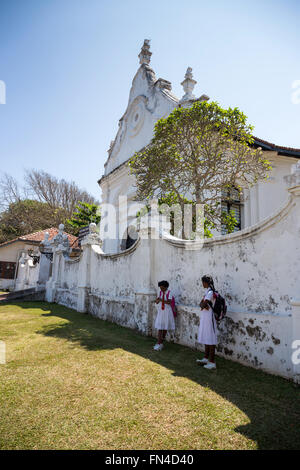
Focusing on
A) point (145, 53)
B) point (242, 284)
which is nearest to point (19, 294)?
point (242, 284)

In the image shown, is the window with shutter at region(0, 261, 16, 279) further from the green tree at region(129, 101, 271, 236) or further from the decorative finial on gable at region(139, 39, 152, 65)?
the green tree at region(129, 101, 271, 236)

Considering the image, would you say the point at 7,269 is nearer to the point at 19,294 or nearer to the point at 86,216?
the point at 86,216

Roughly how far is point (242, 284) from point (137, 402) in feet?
7.53

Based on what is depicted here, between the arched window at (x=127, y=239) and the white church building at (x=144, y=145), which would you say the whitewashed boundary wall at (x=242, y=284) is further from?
the arched window at (x=127, y=239)

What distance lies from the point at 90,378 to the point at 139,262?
3518 millimetres

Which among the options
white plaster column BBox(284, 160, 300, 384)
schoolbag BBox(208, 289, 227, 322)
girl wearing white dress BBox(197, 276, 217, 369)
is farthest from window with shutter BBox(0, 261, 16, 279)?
white plaster column BBox(284, 160, 300, 384)

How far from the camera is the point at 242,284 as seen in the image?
172 inches

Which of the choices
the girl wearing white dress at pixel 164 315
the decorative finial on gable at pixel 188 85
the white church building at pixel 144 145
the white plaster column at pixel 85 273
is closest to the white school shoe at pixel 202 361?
the girl wearing white dress at pixel 164 315

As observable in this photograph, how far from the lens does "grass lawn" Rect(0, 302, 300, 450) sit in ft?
7.68

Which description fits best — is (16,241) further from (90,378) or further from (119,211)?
(90,378)

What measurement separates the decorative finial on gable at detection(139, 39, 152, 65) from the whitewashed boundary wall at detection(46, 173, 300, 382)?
14.3 metres

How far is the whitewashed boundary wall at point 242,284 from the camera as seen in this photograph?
145 inches

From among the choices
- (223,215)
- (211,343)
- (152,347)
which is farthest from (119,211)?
(211,343)
